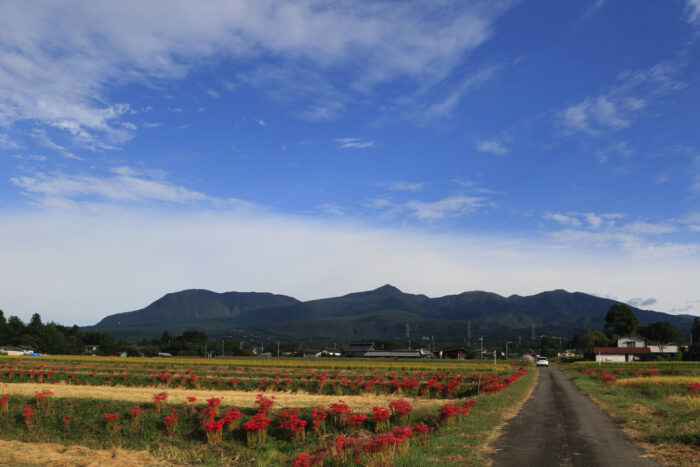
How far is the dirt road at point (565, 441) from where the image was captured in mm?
14898

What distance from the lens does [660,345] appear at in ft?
455

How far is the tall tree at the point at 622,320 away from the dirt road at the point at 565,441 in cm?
13432

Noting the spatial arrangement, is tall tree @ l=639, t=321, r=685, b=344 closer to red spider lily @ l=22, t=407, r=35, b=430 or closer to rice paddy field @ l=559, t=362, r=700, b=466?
rice paddy field @ l=559, t=362, r=700, b=466

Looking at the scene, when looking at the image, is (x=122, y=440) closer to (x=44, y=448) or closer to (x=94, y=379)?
(x=44, y=448)

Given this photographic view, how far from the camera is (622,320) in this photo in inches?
5719

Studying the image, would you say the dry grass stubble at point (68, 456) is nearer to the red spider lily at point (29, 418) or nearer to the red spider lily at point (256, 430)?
the red spider lily at point (29, 418)

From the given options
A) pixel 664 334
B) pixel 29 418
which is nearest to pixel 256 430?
pixel 29 418

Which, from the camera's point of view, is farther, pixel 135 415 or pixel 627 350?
pixel 627 350

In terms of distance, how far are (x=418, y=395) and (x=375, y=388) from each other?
4.04 meters

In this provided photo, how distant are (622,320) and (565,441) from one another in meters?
147

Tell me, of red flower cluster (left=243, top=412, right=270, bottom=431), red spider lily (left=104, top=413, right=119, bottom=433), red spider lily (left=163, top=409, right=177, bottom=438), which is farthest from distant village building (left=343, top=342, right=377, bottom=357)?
red flower cluster (left=243, top=412, right=270, bottom=431)

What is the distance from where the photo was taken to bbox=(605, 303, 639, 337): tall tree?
5689 inches

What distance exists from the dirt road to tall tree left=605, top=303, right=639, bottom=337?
134 m

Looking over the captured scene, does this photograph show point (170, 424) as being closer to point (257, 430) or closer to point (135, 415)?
point (135, 415)
